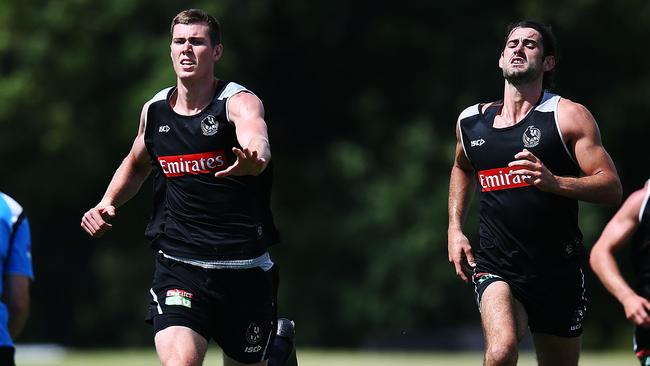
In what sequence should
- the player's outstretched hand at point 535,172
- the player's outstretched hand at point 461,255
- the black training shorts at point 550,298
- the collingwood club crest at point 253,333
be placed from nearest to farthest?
the player's outstretched hand at point 535,172, the collingwood club crest at point 253,333, the black training shorts at point 550,298, the player's outstretched hand at point 461,255

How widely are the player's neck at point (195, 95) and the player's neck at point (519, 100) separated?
1.63 m

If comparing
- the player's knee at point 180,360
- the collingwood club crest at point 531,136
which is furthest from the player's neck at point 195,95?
the collingwood club crest at point 531,136

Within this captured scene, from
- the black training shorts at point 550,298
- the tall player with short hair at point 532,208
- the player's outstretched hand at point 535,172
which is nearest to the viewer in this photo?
the player's outstretched hand at point 535,172

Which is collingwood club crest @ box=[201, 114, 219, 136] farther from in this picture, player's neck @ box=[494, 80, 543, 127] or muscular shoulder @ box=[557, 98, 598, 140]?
muscular shoulder @ box=[557, 98, 598, 140]

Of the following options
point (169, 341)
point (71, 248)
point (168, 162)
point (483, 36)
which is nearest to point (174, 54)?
point (168, 162)

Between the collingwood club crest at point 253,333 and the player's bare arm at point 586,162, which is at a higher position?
the player's bare arm at point 586,162

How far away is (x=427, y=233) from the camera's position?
3008cm

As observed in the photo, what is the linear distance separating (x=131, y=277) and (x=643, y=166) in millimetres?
11348

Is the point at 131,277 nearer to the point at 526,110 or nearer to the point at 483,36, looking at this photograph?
the point at 483,36

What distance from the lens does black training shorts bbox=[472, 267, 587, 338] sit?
7.96 m

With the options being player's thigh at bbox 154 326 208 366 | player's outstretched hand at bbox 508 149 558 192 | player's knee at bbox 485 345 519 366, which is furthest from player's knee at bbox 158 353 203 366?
player's outstretched hand at bbox 508 149 558 192

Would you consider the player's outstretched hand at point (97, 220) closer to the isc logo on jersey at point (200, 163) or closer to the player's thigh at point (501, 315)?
the isc logo on jersey at point (200, 163)

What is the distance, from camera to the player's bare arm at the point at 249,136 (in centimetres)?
691

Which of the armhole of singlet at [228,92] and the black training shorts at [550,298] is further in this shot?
the black training shorts at [550,298]
